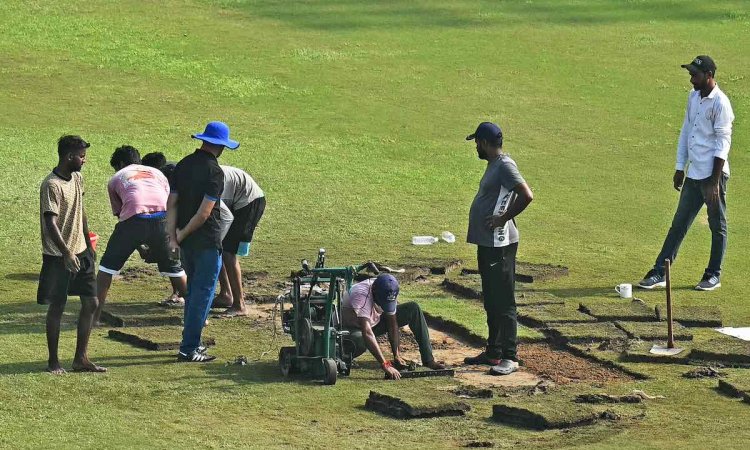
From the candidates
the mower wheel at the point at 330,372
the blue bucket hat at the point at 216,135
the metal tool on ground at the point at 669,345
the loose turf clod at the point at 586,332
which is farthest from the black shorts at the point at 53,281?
the metal tool on ground at the point at 669,345

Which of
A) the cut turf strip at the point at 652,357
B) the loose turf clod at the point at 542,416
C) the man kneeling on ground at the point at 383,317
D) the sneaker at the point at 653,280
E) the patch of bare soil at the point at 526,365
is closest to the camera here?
the loose turf clod at the point at 542,416

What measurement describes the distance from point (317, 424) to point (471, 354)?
10.0 ft

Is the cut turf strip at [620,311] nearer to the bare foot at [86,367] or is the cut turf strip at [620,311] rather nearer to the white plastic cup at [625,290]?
the white plastic cup at [625,290]

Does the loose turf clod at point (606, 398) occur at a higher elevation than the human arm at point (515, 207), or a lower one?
lower

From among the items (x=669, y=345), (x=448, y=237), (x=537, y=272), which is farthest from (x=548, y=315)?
(x=448, y=237)

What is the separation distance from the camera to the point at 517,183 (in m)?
11.9

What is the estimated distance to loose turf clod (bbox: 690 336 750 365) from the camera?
12016 millimetres

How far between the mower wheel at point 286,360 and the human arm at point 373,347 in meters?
0.59

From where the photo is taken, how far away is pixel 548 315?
→ 13.8m

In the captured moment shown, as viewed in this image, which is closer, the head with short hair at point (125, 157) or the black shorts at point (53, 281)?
the black shorts at point (53, 281)

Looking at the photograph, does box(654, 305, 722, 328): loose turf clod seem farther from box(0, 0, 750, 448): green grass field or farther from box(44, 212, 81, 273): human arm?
box(44, 212, 81, 273): human arm

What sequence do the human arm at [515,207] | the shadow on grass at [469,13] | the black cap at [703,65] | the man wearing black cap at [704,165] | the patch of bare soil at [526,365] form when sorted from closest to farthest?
the patch of bare soil at [526,365]
the human arm at [515,207]
the black cap at [703,65]
the man wearing black cap at [704,165]
the shadow on grass at [469,13]

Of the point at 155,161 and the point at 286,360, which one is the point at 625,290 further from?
the point at 155,161

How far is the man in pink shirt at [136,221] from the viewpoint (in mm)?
12422
